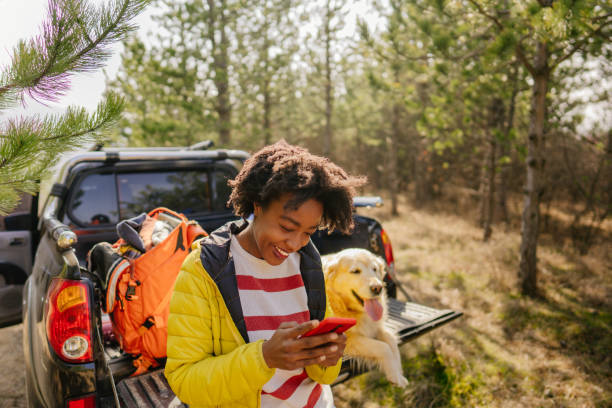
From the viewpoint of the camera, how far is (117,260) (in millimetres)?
2221

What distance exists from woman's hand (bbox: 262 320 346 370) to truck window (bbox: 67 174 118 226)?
305cm

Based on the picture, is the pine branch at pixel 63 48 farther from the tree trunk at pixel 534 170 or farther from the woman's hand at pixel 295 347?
the tree trunk at pixel 534 170

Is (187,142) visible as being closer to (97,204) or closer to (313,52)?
(313,52)

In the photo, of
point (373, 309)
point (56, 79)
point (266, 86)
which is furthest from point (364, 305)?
point (266, 86)

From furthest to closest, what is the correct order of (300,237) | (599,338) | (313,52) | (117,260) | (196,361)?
(313,52) < (599,338) < (117,260) < (300,237) < (196,361)

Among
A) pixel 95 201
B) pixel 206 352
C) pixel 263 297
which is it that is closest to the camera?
pixel 206 352

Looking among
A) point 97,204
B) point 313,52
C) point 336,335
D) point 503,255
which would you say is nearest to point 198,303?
point 336,335

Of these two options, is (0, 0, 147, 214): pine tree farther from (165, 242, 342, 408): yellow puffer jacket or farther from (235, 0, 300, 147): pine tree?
(235, 0, 300, 147): pine tree

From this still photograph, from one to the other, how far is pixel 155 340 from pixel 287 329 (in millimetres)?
1416

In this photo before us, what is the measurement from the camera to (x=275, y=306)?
150 centimetres

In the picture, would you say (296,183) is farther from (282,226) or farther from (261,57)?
(261,57)

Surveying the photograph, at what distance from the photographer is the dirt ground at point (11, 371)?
3.28 meters

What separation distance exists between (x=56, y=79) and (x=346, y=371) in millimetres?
2375

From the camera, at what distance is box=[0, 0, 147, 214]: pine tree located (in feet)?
5.44
